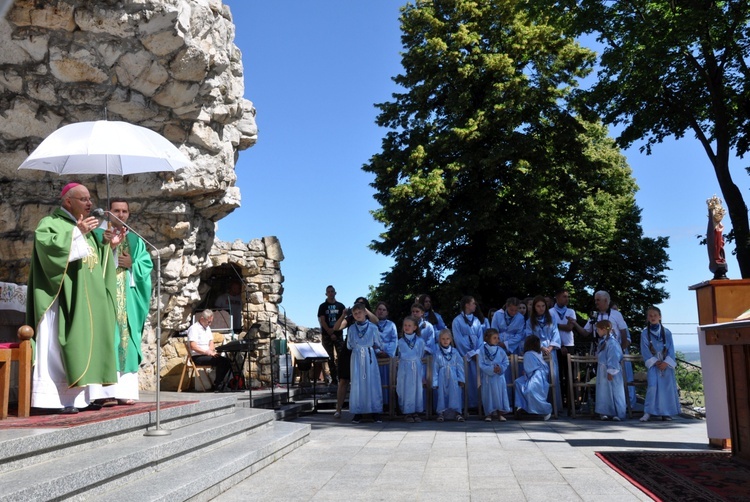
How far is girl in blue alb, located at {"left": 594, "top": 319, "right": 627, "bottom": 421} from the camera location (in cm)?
1093

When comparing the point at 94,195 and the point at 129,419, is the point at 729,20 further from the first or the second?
the point at 129,419

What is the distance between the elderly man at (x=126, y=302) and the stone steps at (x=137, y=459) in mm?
688

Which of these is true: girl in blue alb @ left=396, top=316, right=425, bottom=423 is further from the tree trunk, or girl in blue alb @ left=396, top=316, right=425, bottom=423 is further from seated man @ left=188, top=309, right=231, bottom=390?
the tree trunk

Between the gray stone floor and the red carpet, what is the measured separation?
116 centimetres

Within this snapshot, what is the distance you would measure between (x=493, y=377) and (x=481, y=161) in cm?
956

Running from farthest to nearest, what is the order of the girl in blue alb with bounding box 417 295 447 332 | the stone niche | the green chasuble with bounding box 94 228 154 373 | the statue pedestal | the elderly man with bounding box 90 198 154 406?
the girl in blue alb with bounding box 417 295 447 332 → the stone niche → the green chasuble with bounding box 94 228 154 373 → the elderly man with bounding box 90 198 154 406 → the statue pedestal

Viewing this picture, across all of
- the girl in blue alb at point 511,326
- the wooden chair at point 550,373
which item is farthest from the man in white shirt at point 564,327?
the wooden chair at point 550,373

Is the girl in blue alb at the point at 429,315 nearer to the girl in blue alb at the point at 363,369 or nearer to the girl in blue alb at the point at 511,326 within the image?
the girl in blue alb at the point at 511,326

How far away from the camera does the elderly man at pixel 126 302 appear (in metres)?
7.14

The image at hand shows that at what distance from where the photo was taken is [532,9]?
17.5 metres

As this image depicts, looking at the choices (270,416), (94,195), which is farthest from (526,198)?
(270,416)

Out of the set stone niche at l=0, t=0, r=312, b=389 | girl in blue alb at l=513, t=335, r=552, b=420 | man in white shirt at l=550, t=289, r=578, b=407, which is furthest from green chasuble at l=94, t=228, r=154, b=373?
man in white shirt at l=550, t=289, r=578, b=407

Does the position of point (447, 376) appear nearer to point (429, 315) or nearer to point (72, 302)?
point (429, 315)

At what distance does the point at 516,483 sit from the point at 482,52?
56.7ft
